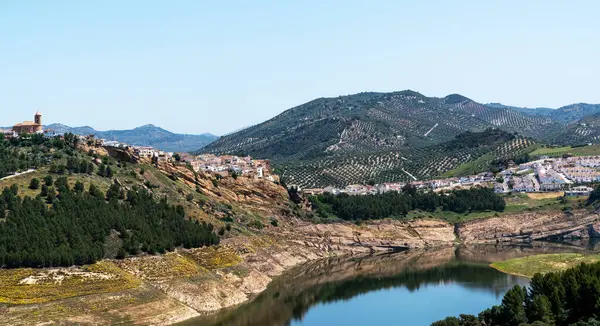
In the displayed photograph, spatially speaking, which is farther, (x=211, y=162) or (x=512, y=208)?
(x=211, y=162)

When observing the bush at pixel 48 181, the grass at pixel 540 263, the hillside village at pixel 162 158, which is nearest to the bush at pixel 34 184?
the bush at pixel 48 181

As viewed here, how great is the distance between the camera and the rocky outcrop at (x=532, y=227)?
148250mm

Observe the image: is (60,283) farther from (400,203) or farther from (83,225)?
(400,203)

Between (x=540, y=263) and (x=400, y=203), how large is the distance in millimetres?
49925

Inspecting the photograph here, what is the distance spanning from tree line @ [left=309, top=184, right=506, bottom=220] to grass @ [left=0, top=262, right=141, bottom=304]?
71.9 metres

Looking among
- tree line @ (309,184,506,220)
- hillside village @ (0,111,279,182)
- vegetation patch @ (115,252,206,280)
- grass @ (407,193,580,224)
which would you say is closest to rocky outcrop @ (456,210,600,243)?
grass @ (407,193,580,224)

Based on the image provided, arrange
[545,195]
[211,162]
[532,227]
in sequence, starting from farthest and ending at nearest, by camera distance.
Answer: [211,162], [545,195], [532,227]

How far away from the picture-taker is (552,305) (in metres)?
66.4

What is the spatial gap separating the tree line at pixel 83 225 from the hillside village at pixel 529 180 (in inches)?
2545

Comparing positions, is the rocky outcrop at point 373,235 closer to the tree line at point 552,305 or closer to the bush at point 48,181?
the bush at point 48,181

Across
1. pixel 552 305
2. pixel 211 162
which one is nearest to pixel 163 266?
pixel 552 305

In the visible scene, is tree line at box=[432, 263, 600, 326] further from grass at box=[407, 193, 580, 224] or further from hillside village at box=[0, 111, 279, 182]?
grass at box=[407, 193, 580, 224]

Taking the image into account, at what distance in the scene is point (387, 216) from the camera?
15262 cm

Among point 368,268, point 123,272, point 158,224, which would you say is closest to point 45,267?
point 123,272
